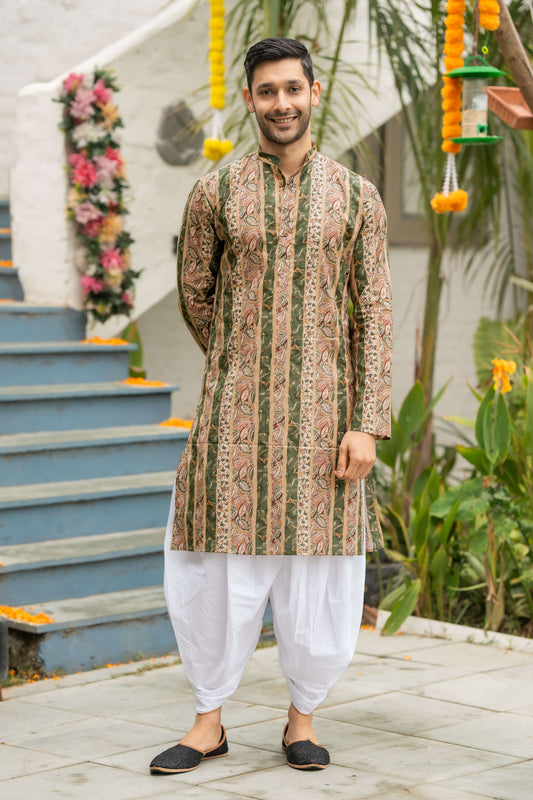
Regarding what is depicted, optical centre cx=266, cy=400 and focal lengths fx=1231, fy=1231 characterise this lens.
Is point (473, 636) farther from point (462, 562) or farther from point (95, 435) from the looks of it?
point (95, 435)

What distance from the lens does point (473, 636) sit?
478cm

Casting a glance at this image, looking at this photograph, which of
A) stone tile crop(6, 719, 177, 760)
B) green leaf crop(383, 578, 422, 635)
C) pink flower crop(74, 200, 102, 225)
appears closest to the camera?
stone tile crop(6, 719, 177, 760)

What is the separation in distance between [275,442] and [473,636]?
1.95 metres

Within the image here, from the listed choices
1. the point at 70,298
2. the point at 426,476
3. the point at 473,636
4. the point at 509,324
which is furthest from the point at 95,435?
the point at 509,324

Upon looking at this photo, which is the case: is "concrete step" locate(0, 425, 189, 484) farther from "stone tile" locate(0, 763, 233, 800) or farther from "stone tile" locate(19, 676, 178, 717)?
"stone tile" locate(0, 763, 233, 800)

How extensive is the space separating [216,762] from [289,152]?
1640 millimetres

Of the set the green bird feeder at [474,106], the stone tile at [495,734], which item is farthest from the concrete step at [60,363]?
the stone tile at [495,734]

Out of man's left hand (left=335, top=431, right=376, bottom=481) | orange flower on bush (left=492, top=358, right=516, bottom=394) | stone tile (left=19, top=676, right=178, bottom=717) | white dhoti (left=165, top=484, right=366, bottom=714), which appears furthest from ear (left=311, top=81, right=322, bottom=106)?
stone tile (left=19, top=676, right=178, bottom=717)

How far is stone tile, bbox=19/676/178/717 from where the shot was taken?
388 centimetres

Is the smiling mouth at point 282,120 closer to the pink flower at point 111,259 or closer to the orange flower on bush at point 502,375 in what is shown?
the orange flower on bush at point 502,375

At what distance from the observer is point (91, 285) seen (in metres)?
6.00

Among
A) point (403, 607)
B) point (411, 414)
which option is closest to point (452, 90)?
point (411, 414)

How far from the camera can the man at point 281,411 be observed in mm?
3172

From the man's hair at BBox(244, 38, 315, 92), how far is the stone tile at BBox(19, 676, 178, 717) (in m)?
1.96
